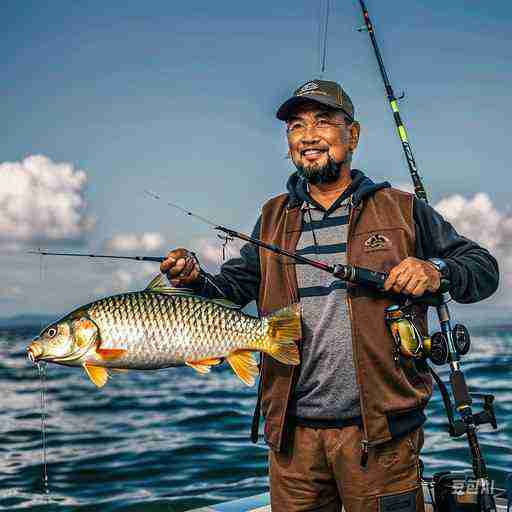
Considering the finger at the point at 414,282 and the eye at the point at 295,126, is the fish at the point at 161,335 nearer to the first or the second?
the finger at the point at 414,282

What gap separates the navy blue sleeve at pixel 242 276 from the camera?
179 inches

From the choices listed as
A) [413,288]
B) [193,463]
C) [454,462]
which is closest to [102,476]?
[193,463]

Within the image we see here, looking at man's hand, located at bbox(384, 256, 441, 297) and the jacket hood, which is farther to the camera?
the jacket hood

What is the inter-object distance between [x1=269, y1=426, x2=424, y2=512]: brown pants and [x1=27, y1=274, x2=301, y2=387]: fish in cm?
49

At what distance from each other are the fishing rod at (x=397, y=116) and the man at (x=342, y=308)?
95 cm

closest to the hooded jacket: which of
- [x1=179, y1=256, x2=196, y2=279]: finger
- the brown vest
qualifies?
the brown vest

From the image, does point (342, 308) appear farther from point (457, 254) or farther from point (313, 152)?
point (313, 152)

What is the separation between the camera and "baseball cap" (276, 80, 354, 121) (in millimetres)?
4367

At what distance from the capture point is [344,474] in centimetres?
395

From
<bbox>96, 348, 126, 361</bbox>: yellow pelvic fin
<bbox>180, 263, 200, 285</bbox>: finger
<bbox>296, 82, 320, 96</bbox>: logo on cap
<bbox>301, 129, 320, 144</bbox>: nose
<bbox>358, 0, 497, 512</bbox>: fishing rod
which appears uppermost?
<bbox>296, 82, 320, 96</bbox>: logo on cap

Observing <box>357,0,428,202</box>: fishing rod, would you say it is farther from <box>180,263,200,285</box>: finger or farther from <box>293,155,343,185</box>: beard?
<box>180,263,200,285</box>: finger

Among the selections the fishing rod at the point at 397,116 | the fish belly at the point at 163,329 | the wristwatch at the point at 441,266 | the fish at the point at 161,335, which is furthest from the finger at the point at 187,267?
the fishing rod at the point at 397,116

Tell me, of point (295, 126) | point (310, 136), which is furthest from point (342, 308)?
point (295, 126)

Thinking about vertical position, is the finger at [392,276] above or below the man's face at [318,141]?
below
